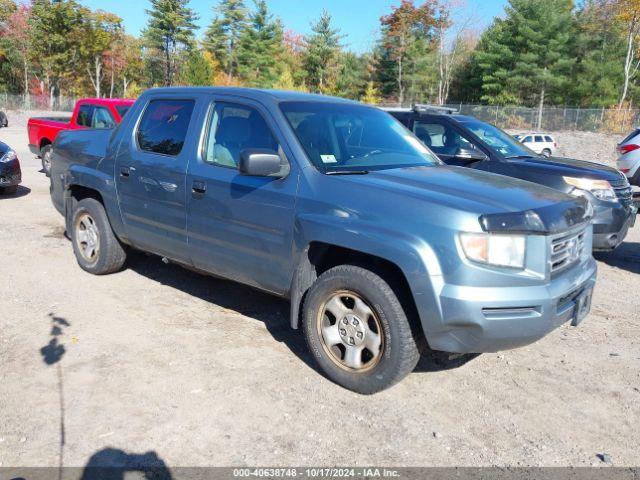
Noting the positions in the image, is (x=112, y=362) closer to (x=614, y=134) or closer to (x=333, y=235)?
(x=333, y=235)

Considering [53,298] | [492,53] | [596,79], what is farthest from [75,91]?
[53,298]

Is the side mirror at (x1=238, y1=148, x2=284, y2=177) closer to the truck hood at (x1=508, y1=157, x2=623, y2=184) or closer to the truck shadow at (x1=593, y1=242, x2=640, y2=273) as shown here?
the truck hood at (x1=508, y1=157, x2=623, y2=184)

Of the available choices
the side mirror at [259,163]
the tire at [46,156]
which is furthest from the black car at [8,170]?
the side mirror at [259,163]

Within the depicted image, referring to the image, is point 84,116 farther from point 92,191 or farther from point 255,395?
point 255,395

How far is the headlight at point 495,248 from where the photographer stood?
327 centimetres

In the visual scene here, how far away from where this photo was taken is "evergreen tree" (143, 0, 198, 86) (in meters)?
57.0

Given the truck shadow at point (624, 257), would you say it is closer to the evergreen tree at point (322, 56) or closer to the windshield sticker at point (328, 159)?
the windshield sticker at point (328, 159)

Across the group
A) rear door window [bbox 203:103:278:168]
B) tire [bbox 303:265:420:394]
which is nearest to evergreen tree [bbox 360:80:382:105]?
rear door window [bbox 203:103:278:168]

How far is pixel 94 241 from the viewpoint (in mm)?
5938

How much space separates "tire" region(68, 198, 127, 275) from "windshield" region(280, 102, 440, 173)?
2452 millimetres

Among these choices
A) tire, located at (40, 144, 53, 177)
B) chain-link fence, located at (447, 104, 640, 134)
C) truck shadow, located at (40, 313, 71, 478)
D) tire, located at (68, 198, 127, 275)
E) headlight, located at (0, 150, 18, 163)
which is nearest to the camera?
truck shadow, located at (40, 313, 71, 478)

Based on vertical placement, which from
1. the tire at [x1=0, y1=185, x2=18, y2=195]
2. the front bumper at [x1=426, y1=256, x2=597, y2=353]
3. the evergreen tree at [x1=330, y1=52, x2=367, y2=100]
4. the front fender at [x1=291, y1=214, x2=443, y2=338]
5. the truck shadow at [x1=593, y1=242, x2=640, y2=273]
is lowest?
the truck shadow at [x1=593, y1=242, x2=640, y2=273]

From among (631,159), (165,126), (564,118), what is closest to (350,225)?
(165,126)

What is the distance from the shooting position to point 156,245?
200 inches
